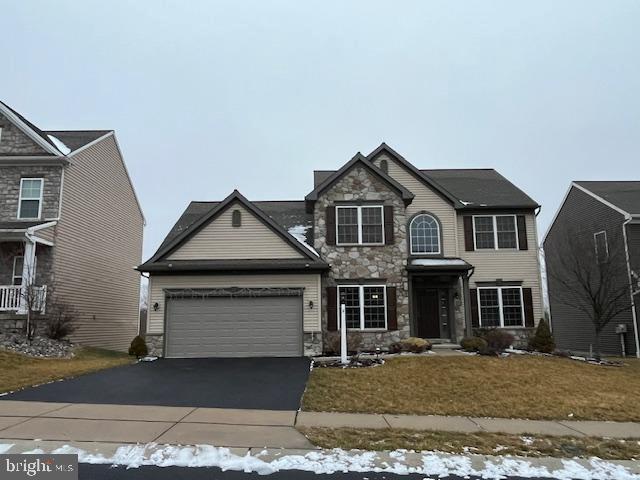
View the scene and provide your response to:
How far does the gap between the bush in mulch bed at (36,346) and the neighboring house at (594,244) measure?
1860 centimetres

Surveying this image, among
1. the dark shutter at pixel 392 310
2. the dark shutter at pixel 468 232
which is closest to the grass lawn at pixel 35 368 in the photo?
the dark shutter at pixel 392 310

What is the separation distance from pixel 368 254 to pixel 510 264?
6.09 meters

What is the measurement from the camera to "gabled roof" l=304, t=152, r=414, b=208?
1822 centimetres

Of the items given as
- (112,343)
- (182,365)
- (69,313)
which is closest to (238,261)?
(182,365)

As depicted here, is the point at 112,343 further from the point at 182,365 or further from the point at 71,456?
the point at 71,456

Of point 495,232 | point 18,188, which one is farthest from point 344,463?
point 18,188

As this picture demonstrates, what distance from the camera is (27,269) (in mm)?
16922

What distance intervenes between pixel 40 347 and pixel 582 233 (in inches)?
885

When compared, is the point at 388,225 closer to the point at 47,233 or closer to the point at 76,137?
the point at 47,233

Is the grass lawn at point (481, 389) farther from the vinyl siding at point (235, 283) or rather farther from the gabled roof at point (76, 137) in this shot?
the gabled roof at point (76, 137)

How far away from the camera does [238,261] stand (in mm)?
16891

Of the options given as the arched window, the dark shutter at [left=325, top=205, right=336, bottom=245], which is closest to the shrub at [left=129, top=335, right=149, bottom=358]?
the dark shutter at [left=325, top=205, right=336, bottom=245]

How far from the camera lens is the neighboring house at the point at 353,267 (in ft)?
53.8

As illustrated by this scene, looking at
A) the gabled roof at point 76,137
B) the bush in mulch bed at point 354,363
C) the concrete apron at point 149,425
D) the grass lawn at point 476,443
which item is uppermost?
the gabled roof at point 76,137
